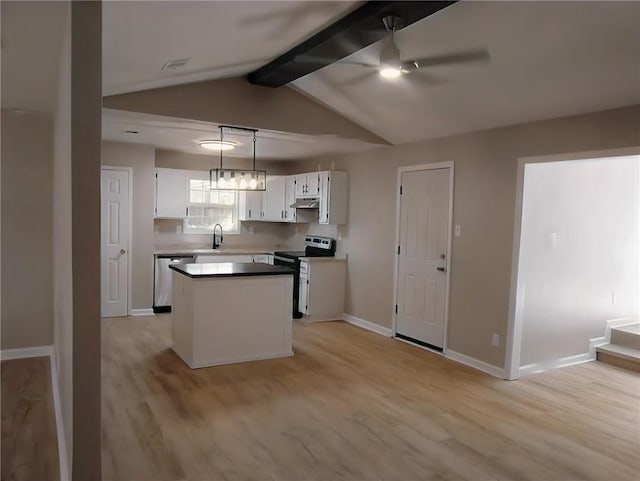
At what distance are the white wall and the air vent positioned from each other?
10.3 ft

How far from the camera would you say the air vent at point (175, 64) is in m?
3.57

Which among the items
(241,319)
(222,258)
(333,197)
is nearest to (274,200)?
(222,258)

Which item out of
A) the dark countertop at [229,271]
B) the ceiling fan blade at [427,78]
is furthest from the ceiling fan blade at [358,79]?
the dark countertop at [229,271]

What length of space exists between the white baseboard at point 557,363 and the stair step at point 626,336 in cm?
34

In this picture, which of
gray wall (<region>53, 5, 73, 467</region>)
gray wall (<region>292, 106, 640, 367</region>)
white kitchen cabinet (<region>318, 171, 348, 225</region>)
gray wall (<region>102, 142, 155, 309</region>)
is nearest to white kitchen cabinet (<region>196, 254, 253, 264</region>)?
gray wall (<region>102, 142, 155, 309</region>)

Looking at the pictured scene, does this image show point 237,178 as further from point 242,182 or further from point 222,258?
point 222,258

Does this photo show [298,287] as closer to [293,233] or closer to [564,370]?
[293,233]

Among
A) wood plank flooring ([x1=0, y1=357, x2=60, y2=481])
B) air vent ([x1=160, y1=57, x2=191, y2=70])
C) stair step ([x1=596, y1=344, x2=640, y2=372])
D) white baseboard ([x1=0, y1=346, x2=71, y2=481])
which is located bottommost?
wood plank flooring ([x1=0, y1=357, x2=60, y2=481])

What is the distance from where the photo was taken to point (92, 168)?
81.3 inches

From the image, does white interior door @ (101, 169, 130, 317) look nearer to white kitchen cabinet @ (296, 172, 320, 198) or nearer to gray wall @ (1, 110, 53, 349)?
gray wall @ (1, 110, 53, 349)

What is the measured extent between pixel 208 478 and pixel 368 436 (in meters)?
1.13

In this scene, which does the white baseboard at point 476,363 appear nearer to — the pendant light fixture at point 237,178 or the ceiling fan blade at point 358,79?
the pendant light fixture at point 237,178

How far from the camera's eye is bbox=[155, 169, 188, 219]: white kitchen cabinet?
716 centimetres

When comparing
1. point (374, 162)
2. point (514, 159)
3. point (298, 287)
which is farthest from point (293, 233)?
point (514, 159)
